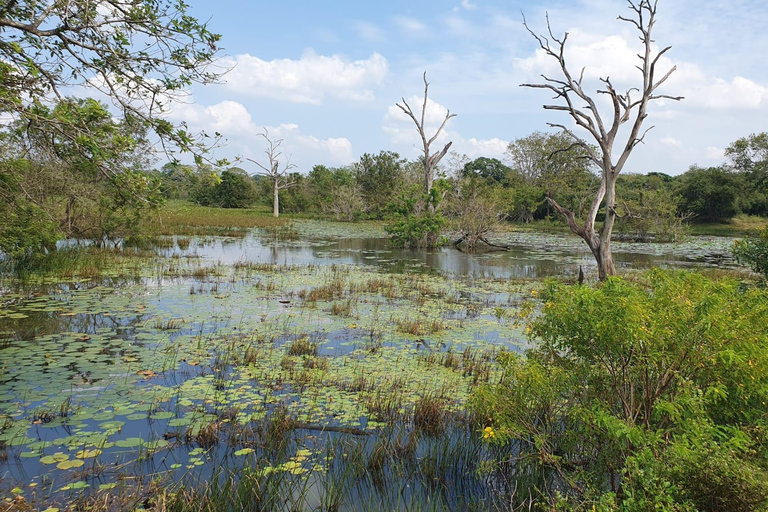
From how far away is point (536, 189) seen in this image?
44219 mm

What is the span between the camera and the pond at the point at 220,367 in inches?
152

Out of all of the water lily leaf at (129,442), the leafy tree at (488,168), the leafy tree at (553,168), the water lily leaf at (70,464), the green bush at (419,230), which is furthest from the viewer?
the leafy tree at (488,168)

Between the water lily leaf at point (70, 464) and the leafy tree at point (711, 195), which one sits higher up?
the leafy tree at point (711, 195)

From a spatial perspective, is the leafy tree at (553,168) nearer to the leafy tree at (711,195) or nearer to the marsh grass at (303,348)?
the leafy tree at (711,195)

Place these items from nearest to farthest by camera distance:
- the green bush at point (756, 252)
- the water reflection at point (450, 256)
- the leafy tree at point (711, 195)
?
the green bush at point (756, 252), the water reflection at point (450, 256), the leafy tree at point (711, 195)

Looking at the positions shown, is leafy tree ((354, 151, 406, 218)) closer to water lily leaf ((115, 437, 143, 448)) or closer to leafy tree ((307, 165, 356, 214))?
leafy tree ((307, 165, 356, 214))

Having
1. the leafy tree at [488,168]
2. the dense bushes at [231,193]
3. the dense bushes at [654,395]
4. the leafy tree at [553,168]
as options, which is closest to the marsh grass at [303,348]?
the dense bushes at [654,395]

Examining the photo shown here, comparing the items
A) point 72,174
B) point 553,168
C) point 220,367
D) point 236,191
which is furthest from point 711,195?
point 236,191

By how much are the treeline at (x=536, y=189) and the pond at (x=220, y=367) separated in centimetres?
1268

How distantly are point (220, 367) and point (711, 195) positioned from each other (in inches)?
1660

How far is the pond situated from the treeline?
12681mm

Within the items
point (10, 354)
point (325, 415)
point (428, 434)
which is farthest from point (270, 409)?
point (10, 354)

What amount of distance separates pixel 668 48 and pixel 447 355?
9.38m

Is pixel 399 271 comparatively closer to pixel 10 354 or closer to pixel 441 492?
pixel 10 354
